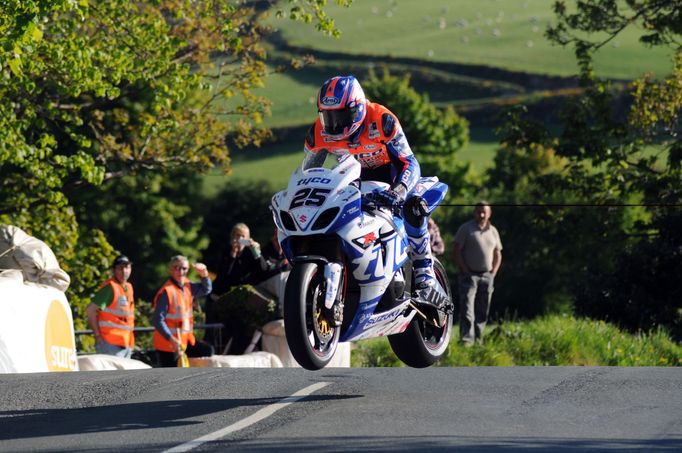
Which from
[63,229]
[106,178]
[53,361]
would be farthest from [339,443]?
[106,178]

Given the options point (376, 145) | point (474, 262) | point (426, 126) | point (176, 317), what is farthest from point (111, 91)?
point (426, 126)

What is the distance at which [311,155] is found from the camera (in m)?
10.5

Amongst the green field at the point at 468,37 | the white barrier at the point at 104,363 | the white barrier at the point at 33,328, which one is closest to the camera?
the white barrier at the point at 33,328

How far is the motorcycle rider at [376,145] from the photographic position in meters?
10.3

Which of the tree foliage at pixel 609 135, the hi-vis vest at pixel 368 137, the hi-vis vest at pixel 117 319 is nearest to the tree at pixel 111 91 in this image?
the hi-vis vest at pixel 117 319

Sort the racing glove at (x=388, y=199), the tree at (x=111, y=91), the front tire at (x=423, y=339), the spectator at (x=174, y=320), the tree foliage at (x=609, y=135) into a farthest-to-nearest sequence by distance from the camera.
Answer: the tree foliage at (x=609, y=135) → the tree at (x=111, y=91) → the spectator at (x=174, y=320) → the front tire at (x=423, y=339) → the racing glove at (x=388, y=199)

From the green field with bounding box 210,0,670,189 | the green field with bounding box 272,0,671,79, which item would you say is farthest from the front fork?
the green field with bounding box 272,0,671,79

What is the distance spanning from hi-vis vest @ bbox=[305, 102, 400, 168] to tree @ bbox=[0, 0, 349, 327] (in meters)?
6.62

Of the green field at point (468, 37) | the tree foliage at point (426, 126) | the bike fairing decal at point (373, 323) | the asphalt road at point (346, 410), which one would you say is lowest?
the tree foliage at point (426, 126)

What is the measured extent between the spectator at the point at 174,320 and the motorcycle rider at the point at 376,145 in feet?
17.2

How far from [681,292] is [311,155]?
15.0 m

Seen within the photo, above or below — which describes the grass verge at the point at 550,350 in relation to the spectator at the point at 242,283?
below

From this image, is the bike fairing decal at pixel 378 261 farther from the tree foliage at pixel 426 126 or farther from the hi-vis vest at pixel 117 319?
the tree foliage at pixel 426 126

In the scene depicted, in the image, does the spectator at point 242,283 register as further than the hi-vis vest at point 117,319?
Yes
